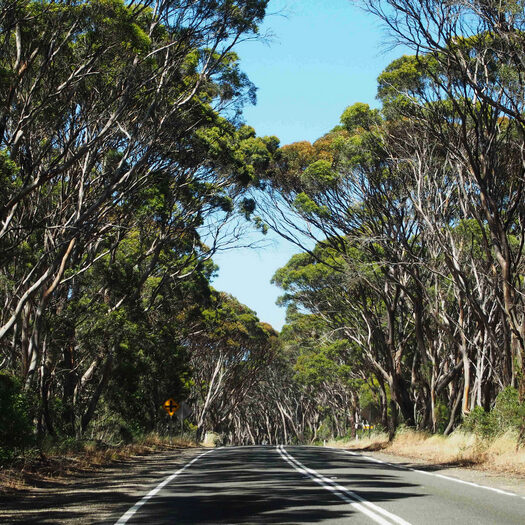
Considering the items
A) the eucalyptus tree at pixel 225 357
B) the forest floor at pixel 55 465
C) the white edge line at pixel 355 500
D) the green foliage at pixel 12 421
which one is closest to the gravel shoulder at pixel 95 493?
the forest floor at pixel 55 465

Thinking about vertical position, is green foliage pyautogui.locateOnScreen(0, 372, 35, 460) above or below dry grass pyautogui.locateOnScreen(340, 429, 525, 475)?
above

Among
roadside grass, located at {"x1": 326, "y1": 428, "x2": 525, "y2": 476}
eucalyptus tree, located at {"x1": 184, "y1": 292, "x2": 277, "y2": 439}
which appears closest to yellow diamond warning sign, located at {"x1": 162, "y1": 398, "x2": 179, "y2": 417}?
eucalyptus tree, located at {"x1": 184, "y1": 292, "x2": 277, "y2": 439}

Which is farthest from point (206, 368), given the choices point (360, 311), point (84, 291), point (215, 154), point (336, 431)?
point (215, 154)

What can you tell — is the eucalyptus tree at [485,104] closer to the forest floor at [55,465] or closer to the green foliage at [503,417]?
the green foliage at [503,417]

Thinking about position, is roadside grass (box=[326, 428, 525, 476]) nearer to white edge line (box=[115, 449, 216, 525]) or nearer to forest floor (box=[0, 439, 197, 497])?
white edge line (box=[115, 449, 216, 525])

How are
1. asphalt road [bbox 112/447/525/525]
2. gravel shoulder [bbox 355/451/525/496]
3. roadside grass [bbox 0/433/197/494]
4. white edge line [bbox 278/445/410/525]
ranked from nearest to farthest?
white edge line [bbox 278/445/410/525], asphalt road [bbox 112/447/525/525], gravel shoulder [bbox 355/451/525/496], roadside grass [bbox 0/433/197/494]

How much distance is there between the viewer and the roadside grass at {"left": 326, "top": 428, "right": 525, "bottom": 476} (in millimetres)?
16016

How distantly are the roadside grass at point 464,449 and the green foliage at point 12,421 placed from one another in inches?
393

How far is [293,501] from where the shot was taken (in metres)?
10.4

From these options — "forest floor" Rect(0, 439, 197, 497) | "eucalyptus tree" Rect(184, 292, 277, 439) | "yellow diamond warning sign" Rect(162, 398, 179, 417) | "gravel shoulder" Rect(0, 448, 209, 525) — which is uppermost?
"eucalyptus tree" Rect(184, 292, 277, 439)

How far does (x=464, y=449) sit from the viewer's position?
63.8ft

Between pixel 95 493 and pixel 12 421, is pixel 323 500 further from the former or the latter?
pixel 12 421

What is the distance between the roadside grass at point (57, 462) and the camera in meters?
13.2

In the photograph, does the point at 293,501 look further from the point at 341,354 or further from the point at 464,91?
the point at 341,354
